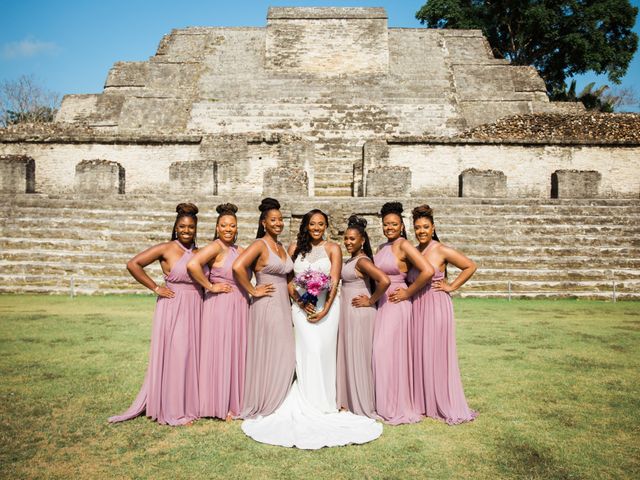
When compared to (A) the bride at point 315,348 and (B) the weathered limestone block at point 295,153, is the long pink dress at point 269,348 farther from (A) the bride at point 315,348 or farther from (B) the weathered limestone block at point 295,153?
(B) the weathered limestone block at point 295,153

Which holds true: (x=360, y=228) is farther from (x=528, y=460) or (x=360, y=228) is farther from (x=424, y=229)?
(x=528, y=460)

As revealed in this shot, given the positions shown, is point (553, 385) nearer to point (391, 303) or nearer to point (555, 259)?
point (391, 303)

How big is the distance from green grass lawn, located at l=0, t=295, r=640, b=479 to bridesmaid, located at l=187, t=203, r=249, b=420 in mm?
195

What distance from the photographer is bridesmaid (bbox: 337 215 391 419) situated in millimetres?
4531

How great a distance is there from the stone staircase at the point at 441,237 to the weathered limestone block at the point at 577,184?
1962mm

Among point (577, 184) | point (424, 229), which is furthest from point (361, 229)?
point (577, 184)

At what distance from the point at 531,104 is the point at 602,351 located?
1751cm

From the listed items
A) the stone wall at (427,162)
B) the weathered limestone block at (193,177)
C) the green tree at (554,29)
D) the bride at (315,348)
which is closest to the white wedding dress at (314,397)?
the bride at (315,348)

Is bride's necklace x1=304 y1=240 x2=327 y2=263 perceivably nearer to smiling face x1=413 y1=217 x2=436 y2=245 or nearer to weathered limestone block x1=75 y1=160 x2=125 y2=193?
smiling face x1=413 y1=217 x2=436 y2=245

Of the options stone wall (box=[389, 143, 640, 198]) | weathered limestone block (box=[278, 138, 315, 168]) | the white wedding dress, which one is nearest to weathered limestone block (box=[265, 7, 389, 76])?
stone wall (box=[389, 143, 640, 198])

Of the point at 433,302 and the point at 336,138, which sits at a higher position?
the point at 336,138

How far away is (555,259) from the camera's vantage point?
37.9ft

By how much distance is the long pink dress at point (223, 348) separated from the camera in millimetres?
4402

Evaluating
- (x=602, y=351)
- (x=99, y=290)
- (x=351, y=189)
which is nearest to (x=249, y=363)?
(x=602, y=351)
